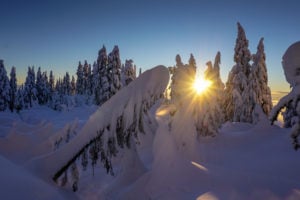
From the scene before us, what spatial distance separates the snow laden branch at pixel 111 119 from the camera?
6.29 m

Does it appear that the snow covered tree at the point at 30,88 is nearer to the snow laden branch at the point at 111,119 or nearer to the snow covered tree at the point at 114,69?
the snow covered tree at the point at 114,69

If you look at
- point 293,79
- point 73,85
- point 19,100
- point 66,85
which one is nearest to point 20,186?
point 293,79

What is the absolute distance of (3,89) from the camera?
52906 mm

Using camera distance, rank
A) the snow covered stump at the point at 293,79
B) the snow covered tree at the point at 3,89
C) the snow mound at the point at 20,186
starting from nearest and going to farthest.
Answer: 1. the snow mound at the point at 20,186
2. the snow covered stump at the point at 293,79
3. the snow covered tree at the point at 3,89

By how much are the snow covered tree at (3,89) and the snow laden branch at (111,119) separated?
176ft

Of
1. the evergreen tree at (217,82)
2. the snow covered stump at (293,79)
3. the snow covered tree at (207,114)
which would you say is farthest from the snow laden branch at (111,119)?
the evergreen tree at (217,82)

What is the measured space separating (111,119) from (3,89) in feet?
179

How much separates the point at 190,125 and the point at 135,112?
6.18 meters

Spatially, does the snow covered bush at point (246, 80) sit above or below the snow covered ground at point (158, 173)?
above

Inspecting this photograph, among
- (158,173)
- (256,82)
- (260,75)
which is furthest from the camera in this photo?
(260,75)

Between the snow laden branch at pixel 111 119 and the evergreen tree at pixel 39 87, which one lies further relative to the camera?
the evergreen tree at pixel 39 87

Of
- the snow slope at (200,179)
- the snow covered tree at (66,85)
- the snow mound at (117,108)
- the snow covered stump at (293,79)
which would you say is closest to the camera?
the snow covered stump at (293,79)

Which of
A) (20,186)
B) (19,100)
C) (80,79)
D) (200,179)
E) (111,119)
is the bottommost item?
(200,179)

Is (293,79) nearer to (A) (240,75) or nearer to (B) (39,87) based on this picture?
(A) (240,75)
